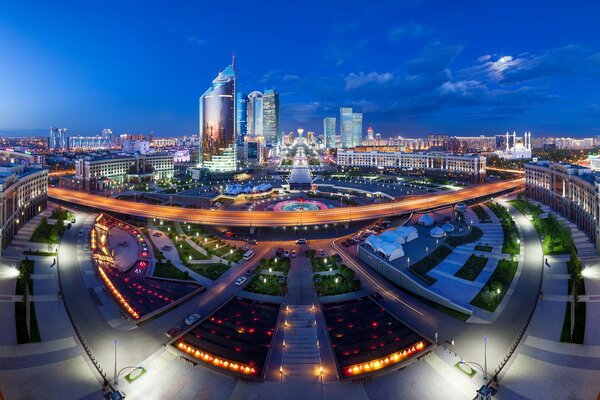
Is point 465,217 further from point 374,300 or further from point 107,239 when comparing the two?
point 107,239

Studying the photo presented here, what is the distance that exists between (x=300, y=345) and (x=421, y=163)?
9233cm

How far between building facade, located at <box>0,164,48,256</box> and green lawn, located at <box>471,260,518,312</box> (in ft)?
137

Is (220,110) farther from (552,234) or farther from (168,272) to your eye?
(552,234)

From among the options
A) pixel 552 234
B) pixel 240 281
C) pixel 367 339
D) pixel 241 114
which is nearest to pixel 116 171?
pixel 240 281

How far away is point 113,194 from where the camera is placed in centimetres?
6850

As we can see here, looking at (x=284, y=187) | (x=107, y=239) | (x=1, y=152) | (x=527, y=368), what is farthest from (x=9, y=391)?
(x=1, y=152)

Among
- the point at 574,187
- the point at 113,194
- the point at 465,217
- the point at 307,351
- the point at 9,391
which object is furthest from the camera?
the point at 113,194

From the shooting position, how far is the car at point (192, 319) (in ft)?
73.2

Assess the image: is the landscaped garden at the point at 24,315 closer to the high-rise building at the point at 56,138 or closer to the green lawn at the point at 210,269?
the green lawn at the point at 210,269

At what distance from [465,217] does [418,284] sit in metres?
28.1

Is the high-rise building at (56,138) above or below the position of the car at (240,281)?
above

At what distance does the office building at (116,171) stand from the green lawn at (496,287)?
74297mm

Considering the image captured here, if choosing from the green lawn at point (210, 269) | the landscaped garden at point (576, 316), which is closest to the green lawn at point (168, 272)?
the green lawn at point (210, 269)

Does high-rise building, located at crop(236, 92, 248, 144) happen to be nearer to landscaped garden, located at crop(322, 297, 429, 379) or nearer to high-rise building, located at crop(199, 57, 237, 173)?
high-rise building, located at crop(199, 57, 237, 173)
